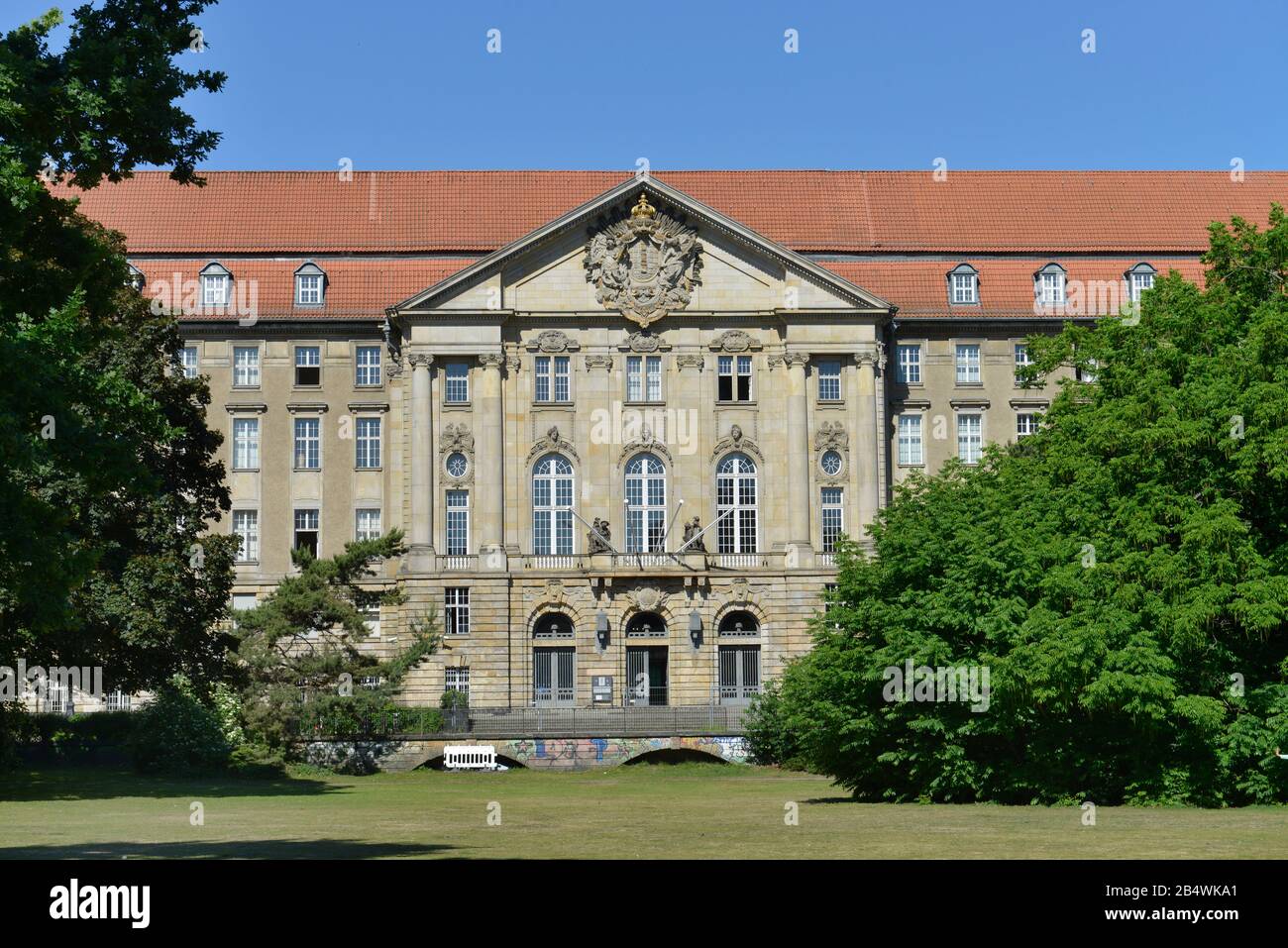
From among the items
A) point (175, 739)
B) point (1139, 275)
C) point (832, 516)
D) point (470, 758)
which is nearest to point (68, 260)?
point (175, 739)

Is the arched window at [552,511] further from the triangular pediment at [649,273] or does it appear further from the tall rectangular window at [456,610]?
the triangular pediment at [649,273]

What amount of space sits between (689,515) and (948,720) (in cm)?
3638

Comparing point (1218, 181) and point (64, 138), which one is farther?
point (1218, 181)

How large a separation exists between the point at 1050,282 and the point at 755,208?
1250 cm

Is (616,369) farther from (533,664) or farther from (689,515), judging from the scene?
(533,664)

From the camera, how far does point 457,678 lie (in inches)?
2862

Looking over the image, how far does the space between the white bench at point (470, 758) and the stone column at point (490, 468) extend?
39.4 ft

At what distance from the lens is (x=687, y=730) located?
62844mm

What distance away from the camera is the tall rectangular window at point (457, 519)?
7400 cm

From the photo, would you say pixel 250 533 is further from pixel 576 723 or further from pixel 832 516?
pixel 832 516

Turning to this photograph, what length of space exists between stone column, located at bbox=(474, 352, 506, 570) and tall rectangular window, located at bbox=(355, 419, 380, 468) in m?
5.48

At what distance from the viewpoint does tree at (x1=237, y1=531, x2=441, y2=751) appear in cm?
5756

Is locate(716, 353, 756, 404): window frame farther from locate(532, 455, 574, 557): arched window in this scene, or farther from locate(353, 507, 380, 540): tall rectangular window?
locate(353, 507, 380, 540): tall rectangular window
